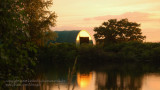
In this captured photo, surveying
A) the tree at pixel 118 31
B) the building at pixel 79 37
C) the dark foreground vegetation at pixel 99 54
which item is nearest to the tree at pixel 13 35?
the dark foreground vegetation at pixel 99 54

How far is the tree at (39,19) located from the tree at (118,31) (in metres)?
13.8

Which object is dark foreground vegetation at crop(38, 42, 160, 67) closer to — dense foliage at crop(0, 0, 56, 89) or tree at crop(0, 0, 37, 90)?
dense foliage at crop(0, 0, 56, 89)

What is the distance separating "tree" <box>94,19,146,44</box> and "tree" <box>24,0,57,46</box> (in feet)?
45.3

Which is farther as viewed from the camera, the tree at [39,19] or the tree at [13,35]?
the tree at [39,19]

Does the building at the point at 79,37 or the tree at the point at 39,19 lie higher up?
the tree at the point at 39,19

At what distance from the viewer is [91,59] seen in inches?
1264

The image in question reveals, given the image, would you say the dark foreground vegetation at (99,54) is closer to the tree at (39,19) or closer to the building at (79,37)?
the tree at (39,19)

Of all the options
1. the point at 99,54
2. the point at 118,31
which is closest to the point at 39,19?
the point at 99,54

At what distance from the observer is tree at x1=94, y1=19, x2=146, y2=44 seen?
38.9 m

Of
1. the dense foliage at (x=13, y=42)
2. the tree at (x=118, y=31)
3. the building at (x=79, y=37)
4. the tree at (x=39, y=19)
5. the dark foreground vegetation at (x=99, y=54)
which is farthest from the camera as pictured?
the building at (x=79, y=37)

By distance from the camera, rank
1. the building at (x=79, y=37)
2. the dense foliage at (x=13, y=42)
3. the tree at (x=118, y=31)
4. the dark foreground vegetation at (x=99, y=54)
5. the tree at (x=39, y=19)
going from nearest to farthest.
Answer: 1. the dense foliage at (x=13, y=42)
2. the tree at (x=39, y=19)
3. the dark foreground vegetation at (x=99, y=54)
4. the tree at (x=118, y=31)
5. the building at (x=79, y=37)

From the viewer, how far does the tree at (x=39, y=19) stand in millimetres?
25625

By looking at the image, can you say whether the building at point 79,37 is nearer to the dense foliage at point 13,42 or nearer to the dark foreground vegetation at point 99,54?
the dark foreground vegetation at point 99,54

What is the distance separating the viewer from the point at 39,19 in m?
26.8
